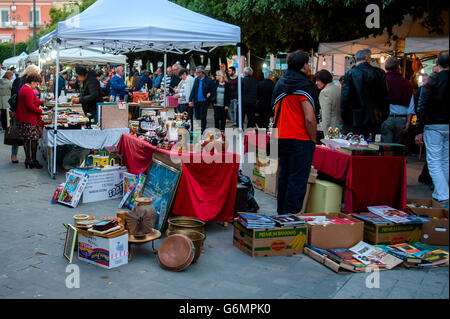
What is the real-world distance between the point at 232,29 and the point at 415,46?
415 cm

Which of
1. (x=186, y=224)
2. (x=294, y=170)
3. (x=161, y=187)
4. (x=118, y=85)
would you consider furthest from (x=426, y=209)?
(x=118, y=85)

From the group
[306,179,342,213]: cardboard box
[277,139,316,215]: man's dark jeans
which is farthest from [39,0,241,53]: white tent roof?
[306,179,342,213]: cardboard box

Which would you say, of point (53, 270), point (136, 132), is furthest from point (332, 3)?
point (53, 270)

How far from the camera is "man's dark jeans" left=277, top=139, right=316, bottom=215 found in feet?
16.2

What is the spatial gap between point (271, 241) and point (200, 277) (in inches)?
33.9

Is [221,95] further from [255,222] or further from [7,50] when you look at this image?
[7,50]

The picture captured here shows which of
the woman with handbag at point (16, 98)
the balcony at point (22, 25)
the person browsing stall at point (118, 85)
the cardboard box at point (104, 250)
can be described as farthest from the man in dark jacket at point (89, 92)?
the balcony at point (22, 25)

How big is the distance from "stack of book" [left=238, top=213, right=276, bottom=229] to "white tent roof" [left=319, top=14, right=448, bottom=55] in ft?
24.7

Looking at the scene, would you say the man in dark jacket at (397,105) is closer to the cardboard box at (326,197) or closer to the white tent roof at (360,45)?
the cardboard box at (326,197)

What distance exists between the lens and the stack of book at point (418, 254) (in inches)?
167

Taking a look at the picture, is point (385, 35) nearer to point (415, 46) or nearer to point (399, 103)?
point (415, 46)

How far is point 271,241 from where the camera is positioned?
4484 millimetres

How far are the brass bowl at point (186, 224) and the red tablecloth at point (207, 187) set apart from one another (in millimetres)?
238

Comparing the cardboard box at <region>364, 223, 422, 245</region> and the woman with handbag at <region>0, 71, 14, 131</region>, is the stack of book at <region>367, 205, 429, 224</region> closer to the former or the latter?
the cardboard box at <region>364, 223, 422, 245</region>
